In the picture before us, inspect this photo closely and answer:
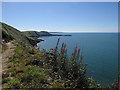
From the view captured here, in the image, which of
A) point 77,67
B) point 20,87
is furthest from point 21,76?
point 77,67

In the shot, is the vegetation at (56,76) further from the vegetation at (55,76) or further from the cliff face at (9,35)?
the cliff face at (9,35)

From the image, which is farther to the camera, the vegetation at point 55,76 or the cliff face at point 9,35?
the cliff face at point 9,35

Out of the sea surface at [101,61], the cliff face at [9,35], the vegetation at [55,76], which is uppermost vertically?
the cliff face at [9,35]

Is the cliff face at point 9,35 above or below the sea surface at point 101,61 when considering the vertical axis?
above

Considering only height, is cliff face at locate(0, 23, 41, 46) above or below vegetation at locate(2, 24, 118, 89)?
above

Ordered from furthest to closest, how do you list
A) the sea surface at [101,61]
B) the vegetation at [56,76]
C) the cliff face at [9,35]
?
the cliff face at [9,35], the sea surface at [101,61], the vegetation at [56,76]

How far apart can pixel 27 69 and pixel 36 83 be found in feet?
6.11

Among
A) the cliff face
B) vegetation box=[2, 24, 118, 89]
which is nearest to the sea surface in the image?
vegetation box=[2, 24, 118, 89]

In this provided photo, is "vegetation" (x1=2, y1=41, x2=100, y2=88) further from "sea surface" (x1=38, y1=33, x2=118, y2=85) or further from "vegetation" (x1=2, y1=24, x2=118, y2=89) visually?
"sea surface" (x1=38, y1=33, x2=118, y2=85)

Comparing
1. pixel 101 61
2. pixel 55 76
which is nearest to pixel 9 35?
pixel 55 76

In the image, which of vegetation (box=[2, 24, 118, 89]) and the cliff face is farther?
the cliff face

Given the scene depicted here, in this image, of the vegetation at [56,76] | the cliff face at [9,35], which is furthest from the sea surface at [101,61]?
the cliff face at [9,35]

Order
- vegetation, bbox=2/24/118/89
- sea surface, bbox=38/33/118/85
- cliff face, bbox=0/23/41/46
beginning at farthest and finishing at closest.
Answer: cliff face, bbox=0/23/41/46, sea surface, bbox=38/33/118/85, vegetation, bbox=2/24/118/89

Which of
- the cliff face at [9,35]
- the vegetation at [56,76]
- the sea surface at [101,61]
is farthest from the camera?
the cliff face at [9,35]
